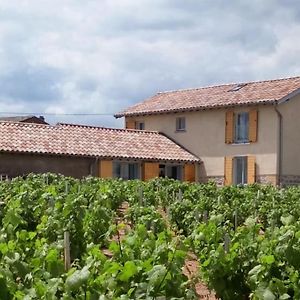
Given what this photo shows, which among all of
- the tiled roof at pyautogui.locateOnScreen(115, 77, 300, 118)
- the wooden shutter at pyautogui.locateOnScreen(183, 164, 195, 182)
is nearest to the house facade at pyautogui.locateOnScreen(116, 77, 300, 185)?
the tiled roof at pyautogui.locateOnScreen(115, 77, 300, 118)

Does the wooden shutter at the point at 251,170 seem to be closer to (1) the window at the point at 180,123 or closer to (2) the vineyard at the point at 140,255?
(1) the window at the point at 180,123

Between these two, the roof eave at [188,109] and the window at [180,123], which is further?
the window at [180,123]

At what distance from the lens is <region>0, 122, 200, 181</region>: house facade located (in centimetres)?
2402

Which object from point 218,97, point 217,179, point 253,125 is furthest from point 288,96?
point 217,179

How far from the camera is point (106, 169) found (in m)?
25.8

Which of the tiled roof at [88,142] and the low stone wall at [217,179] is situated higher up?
the tiled roof at [88,142]

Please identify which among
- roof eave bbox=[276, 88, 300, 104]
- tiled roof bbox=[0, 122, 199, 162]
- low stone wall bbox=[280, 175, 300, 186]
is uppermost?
roof eave bbox=[276, 88, 300, 104]

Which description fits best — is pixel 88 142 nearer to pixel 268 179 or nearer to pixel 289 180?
pixel 268 179

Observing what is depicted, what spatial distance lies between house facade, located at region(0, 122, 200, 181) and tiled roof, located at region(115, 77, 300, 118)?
155cm

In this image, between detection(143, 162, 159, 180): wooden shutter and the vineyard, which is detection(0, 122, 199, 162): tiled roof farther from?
the vineyard

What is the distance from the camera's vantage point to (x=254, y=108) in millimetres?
26562

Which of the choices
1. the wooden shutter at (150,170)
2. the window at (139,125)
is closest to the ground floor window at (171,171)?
the wooden shutter at (150,170)

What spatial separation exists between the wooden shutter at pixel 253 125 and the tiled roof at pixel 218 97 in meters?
0.43

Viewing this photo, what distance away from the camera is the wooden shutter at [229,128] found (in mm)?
27359
